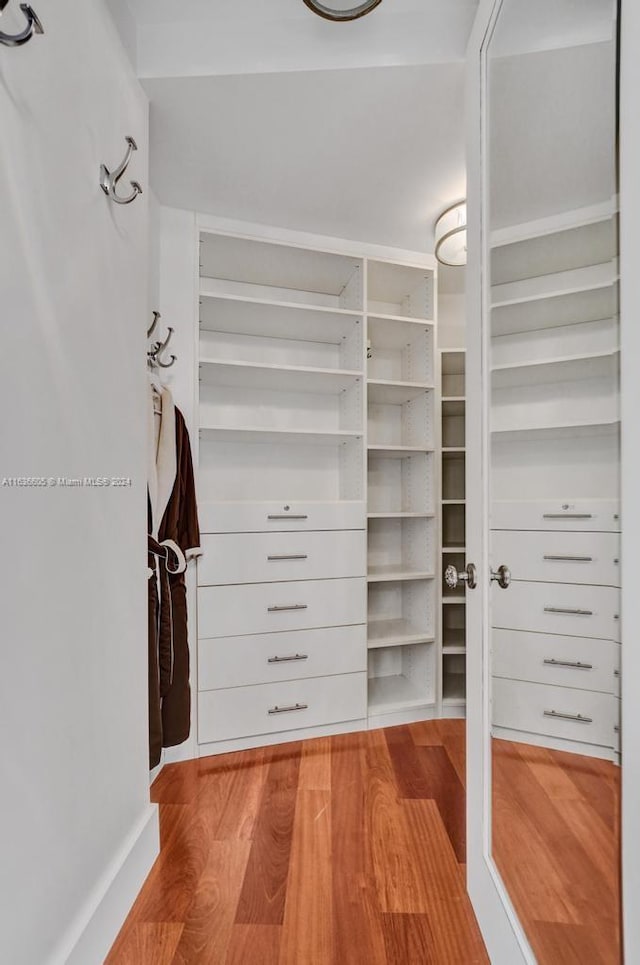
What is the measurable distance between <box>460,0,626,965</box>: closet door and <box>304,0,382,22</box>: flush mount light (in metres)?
0.31

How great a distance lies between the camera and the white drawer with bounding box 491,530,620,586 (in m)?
0.72

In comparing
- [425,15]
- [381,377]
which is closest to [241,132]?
[425,15]

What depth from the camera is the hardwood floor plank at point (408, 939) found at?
1.27 meters

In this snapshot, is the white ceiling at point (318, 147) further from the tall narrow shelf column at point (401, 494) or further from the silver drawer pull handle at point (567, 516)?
the silver drawer pull handle at point (567, 516)

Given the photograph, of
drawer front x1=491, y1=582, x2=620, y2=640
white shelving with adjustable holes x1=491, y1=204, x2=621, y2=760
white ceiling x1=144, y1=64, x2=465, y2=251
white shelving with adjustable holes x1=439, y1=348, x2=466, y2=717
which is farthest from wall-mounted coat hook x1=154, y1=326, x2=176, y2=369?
drawer front x1=491, y1=582, x2=620, y2=640

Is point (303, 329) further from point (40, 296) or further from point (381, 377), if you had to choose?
point (40, 296)

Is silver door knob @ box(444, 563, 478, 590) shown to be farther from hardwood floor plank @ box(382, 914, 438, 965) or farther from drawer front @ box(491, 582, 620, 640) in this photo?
hardwood floor plank @ box(382, 914, 438, 965)

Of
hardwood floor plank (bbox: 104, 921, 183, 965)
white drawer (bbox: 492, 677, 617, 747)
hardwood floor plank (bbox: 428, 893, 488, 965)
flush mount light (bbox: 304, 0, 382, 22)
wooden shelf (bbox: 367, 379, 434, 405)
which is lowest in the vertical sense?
hardwood floor plank (bbox: 104, 921, 183, 965)

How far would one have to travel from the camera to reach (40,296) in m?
1.06

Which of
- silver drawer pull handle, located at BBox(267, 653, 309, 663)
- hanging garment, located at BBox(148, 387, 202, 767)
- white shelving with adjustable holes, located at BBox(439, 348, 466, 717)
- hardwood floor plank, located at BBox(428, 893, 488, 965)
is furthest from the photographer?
white shelving with adjustable holes, located at BBox(439, 348, 466, 717)

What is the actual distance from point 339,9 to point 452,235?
1.08 meters

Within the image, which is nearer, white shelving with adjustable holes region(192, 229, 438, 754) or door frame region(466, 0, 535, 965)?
door frame region(466, 0, 535, 965)

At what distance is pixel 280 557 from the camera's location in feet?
8.11

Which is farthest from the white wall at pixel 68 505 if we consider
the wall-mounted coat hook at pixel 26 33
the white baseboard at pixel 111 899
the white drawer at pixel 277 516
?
the white drawer at pixel 277 516
